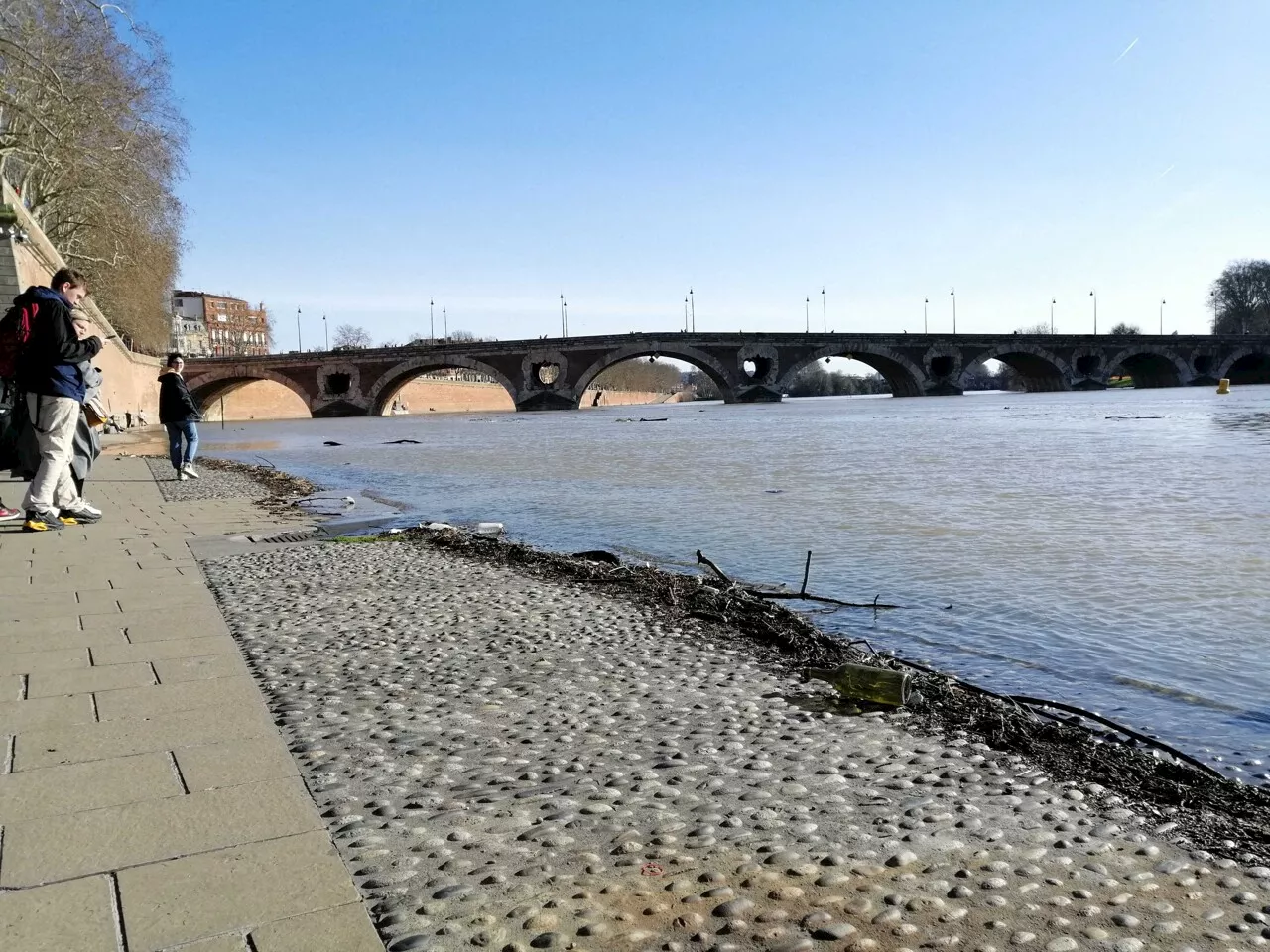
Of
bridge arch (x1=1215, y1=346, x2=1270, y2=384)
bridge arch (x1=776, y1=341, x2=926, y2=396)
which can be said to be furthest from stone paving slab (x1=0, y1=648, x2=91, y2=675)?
bridge arch (x1=1215, y1=346, x2=1270, y2=384)

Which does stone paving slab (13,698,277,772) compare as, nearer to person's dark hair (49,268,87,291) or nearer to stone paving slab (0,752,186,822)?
stone paving slab (0,752,186,822)

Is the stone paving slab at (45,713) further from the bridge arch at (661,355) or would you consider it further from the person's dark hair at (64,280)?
the bridge arch at (661,355)

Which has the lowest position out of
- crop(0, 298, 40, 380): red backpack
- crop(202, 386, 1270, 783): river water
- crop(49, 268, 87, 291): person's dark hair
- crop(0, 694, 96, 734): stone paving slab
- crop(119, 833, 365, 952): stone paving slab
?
crop(202, 386, 1270, 783): river water

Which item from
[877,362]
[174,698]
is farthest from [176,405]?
[877,362]

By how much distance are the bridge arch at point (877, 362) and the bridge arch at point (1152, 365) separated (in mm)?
15788

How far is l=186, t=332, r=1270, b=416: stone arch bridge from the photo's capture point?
7200 centimetres

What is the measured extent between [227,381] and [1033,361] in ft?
201

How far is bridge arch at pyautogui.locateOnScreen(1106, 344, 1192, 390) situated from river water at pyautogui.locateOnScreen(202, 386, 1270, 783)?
213 ft

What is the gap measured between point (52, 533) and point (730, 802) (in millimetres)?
6725

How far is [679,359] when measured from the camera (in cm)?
7488

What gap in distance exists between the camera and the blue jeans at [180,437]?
13.3 metres

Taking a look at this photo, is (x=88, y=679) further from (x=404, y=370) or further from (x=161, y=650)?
(x=404, y=370)

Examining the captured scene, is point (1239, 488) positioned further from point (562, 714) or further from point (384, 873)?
point (384, 873)

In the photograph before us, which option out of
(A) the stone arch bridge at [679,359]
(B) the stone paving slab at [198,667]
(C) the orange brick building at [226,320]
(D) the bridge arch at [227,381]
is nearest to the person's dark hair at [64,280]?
(B) the stone paving slab at [198,667]
